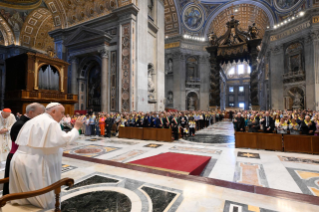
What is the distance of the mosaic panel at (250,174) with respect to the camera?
3.99 metres

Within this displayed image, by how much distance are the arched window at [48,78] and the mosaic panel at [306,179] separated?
1653cm

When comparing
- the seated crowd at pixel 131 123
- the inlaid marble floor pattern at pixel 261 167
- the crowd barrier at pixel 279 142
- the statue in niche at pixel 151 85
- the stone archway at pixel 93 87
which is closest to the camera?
the inlaid marble floor pattern at pixel 261 167

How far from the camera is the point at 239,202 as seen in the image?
2730mm

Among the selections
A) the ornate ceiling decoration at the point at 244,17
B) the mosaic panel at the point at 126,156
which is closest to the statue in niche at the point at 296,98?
the ornate ceiling decoration at the point at 244,17

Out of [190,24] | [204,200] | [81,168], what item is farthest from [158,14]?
[204,200]

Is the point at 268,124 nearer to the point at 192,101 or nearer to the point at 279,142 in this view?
the point at 279,142

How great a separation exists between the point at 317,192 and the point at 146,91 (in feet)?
43.6

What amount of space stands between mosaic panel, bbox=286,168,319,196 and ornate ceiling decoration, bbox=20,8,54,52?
84.0 ft

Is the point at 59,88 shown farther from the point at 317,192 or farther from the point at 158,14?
the point at 317,192

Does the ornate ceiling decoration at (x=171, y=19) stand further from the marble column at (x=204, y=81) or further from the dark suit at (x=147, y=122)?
the dark suit at (x=147, y=122)

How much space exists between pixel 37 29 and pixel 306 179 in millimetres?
27822

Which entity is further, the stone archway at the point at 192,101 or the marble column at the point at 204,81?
the stone archway at the point at 192,101

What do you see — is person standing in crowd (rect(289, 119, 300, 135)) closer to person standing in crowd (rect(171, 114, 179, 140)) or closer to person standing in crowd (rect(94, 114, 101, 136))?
person standing in crowd (rect(171, 114, 179, 140))

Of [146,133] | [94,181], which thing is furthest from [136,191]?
[146,133]
